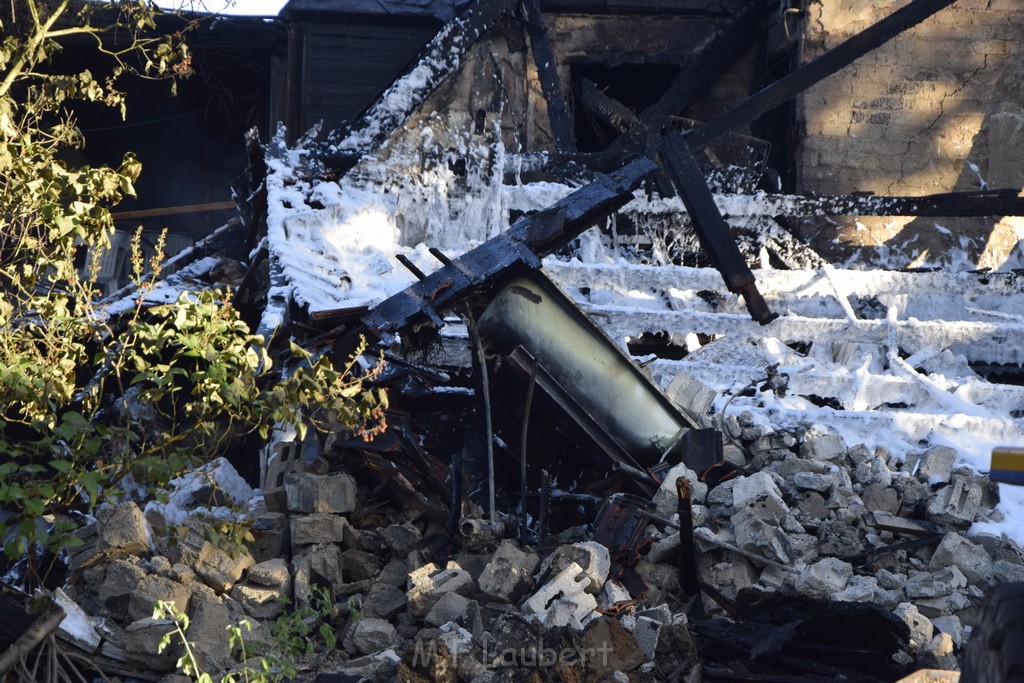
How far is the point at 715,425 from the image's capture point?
6363mm

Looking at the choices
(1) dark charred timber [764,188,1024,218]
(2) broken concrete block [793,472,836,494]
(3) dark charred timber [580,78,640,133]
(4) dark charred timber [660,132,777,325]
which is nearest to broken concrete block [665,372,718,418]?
(2) broken concrete block [793,472,836,494]

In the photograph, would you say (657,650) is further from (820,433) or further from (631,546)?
(820,433)

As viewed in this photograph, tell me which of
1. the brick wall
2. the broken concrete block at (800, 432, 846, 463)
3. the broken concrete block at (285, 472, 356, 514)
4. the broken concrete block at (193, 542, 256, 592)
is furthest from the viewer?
the brick wall

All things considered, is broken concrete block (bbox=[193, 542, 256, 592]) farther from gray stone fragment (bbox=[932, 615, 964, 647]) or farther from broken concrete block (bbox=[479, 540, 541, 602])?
gray stone fragment (bbox=[932, 615, 964, 647])

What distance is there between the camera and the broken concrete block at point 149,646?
179 inches

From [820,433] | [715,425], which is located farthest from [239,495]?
[820,433]

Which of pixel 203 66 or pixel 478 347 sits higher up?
pixel 203 66

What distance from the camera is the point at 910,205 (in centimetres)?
897

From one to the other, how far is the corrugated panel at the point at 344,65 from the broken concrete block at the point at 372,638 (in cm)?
827

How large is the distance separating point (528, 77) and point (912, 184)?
12.0 ft

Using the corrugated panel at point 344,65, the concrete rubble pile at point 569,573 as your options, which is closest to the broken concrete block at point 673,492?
the concrete rubble pile at point 569,573

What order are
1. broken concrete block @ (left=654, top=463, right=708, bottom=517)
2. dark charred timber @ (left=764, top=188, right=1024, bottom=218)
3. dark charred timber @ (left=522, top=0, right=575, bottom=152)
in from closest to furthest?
broken concrete block @ (left=654, top=463, right=708, bottom=517) → dark charred timber @ (left=764, top=188, right=1024, bottom=218) → dark charred timber @ (left=522, top=0, right=575, bottom=152)

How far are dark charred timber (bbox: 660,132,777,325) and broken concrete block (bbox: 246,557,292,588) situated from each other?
333 centimetres

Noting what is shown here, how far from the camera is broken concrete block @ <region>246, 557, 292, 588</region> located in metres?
5.14
